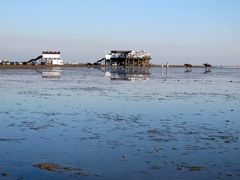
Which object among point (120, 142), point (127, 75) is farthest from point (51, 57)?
point (120, 142)

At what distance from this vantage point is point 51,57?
147m

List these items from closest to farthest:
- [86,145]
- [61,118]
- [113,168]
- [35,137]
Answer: [113,168] → [86,145] → [35,137] → [61,118]

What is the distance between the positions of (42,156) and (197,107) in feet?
46.8

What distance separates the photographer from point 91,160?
10.8m

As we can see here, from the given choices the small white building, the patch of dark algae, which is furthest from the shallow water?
the small white building

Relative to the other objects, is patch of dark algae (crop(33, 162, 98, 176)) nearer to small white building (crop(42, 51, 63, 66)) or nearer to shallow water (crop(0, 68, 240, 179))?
shallow water (crop(0, 68, 240, 179))

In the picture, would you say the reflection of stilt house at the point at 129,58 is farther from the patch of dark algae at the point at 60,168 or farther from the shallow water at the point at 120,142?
the patch of dark algae at the point at 60,168

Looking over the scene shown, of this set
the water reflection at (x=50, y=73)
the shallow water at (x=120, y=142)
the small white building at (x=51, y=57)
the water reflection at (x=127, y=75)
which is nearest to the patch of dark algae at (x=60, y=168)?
the shallow water at (x=120, y=142)

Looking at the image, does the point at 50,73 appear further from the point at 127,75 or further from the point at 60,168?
the point at 60,168

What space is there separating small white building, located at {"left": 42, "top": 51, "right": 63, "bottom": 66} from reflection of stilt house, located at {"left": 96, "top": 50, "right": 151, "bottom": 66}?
21.9 meters

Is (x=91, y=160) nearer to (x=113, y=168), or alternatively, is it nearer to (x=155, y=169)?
(x=113, y=168)

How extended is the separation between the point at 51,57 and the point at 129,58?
29759mm

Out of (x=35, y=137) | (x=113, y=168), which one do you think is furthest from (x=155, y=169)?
(x=35, y=137)

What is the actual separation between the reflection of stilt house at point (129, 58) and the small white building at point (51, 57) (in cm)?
2185
